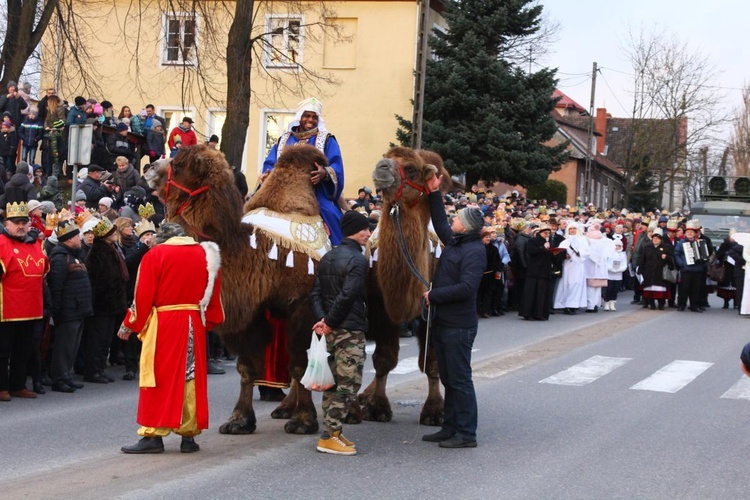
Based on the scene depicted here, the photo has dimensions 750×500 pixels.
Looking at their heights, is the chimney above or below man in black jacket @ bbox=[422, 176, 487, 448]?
above

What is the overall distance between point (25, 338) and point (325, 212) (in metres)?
4.01

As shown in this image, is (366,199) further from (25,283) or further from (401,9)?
(401,9)

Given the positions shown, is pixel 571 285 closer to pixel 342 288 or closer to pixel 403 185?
pixel 403 185

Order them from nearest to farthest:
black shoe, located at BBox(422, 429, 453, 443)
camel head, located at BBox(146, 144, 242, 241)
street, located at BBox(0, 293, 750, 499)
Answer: street, located at BBox(0, 293, 750, 499) < camel head, located at BBox(146, 144, 242, 241) < black shoe, located at BBox(422, 429, 453, 443)

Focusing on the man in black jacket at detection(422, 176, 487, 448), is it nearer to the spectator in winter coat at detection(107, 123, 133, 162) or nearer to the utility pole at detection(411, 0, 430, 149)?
the utility pole at detection(411, 0, 430, 149)

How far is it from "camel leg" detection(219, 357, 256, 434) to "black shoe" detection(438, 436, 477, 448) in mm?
1707

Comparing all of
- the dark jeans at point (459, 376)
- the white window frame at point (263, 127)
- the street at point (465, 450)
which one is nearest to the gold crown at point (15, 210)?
the street at point (465, 450)

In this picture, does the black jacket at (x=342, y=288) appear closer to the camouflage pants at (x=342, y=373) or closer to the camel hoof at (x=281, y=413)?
the camouflage pants at (x=342, y=373)

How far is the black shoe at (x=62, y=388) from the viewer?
12125mm

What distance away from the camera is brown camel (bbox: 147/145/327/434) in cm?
873

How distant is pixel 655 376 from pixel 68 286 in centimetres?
772

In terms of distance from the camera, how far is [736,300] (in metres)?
24.9

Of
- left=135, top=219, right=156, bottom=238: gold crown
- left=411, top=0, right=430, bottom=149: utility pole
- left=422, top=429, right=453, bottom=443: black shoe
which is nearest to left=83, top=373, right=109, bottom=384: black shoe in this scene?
left=135, top=219, right=156, bottom=238: gold crown

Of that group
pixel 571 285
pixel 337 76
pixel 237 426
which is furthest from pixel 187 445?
pixel 337 76
